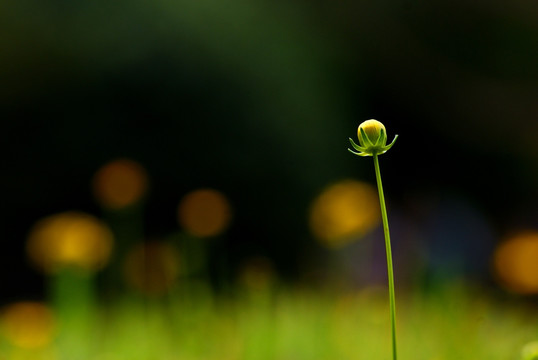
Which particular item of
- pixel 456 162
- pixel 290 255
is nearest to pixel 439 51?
pixel 456 162

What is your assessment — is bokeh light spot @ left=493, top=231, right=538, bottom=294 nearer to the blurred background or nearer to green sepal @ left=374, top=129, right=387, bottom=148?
the blurred background

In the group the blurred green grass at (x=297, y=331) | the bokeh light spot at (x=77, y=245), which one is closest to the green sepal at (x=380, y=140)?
the blurred green grass at (x=297, y=331)

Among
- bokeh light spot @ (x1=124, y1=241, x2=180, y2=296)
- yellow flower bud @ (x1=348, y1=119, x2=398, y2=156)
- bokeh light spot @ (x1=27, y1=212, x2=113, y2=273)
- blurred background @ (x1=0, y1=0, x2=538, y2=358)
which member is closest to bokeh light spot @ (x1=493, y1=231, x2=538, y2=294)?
blurred background @ (x1=0, y1=0, x2=538, y2=358)

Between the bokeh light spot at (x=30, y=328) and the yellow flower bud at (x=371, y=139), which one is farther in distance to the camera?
the bokeh light spot at (x=30, y=328)

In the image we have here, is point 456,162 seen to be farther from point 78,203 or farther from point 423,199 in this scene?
point 78,203

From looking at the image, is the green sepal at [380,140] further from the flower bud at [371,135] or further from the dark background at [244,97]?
the dark background at [244,97]

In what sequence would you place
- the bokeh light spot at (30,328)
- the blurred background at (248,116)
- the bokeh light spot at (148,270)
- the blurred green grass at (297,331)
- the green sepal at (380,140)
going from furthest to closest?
the blurred background at (248,116) → the bokeh light spot at (148,270) → the bokeh light spot at (30,328) → the blurred green grass at (297,331) → the green sepal at (380,140)

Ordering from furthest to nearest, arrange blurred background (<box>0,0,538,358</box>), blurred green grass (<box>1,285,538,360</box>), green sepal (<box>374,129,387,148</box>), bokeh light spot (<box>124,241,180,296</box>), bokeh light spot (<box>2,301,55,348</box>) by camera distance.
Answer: blurred background (<box>0,0,538,358</box>) → bokeh light spot (<box>124,241,180,296</box>) → bokeh light spot (<box>2,301,55,348</box>) → blurred green grass (<box>1,285,538,360</box>) → green sepal (<box>374,129,387,148</box>)
